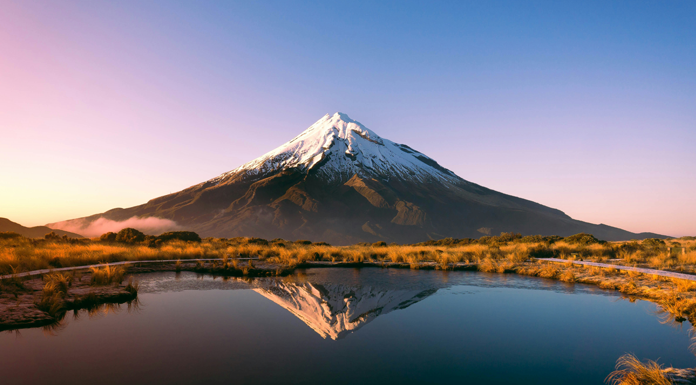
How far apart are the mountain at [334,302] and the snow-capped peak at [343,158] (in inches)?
5587

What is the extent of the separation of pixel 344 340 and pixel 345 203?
431 feet

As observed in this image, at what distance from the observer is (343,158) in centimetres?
16462

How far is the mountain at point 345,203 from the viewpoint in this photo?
117 metres

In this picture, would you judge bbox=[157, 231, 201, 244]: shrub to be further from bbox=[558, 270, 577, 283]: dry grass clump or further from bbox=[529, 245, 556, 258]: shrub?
bbox=[558, 270, 577, 283]: dry grass clump

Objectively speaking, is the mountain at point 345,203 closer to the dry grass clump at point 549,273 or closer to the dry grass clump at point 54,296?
the dry grass clump at point 549,273

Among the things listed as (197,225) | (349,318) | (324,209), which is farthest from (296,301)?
(324,209)

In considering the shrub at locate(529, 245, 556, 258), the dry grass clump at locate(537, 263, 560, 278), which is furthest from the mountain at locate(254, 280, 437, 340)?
the shrub at locate(529, 245, 556, 258)

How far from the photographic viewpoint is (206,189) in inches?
5556

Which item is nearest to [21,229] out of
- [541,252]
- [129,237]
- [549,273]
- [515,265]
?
[129,237]

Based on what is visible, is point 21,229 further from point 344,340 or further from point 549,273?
point 549,273

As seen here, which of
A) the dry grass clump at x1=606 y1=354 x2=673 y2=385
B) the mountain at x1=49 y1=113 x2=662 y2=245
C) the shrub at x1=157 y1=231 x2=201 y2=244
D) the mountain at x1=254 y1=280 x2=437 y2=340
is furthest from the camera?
the mountain at x1=49 y1=113 x2=662 y2=245

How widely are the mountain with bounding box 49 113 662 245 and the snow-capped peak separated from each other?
1.76 ft

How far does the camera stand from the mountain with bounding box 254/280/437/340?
7.66 m

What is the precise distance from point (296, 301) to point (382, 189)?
5290 inches
